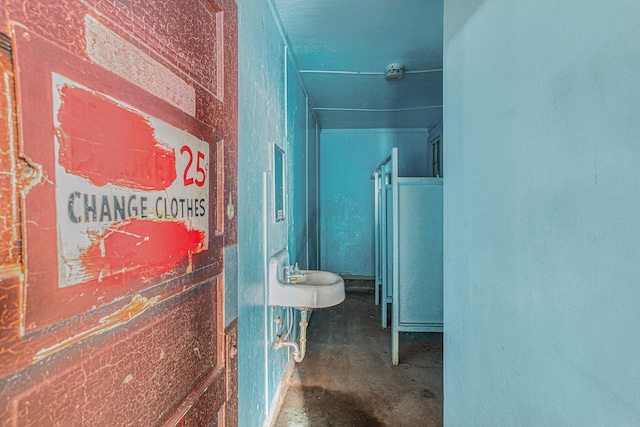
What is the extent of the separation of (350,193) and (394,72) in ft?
7.59

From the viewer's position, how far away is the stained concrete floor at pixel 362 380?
1.74 metres

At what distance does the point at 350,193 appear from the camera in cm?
459

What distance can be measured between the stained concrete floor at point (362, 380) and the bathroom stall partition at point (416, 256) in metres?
0.23

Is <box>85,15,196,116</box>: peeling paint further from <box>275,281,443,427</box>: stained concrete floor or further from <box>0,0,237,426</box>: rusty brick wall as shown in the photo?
<box>275,281,443,427</box>: stained concrete floor

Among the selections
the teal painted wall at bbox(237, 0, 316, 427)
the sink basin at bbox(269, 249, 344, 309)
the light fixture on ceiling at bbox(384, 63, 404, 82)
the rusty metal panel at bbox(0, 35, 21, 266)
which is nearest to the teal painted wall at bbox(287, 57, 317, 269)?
the teal painted wall at bbox(237, 0, 316, 427)

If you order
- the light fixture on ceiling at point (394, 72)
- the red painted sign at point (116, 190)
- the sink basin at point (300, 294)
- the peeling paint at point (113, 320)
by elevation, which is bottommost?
the sink basin at point (300, 294)

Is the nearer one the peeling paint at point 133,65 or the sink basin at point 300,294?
the peeling paint at point 133,65

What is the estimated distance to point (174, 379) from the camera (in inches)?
25.3

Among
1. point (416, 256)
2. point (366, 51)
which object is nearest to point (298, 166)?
point (366, 51)

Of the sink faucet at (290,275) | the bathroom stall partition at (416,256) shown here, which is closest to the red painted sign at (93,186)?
the sink faucet at (290,275)

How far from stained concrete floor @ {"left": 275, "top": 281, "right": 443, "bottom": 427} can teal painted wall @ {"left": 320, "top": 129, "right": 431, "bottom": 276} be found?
1550 millimetres

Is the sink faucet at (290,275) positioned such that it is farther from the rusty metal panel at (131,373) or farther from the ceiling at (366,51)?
the ceiling at (366,51)
